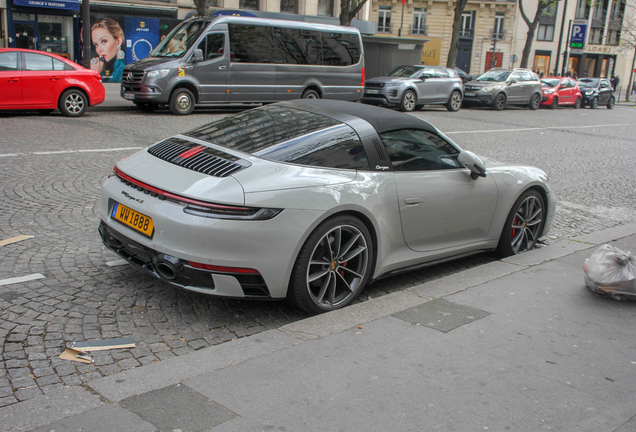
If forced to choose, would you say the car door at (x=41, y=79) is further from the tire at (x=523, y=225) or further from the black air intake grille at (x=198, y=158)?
the tire at (x=523, y=225)

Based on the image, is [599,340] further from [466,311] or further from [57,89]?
[57,89]

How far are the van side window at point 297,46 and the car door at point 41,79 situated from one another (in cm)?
613

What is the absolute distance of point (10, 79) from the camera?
12.4 metres

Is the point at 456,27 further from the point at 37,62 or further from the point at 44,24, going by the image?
the point at 37,62

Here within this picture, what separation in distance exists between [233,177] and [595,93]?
34246mm

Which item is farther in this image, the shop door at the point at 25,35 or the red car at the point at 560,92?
the red car at the point at 560,92

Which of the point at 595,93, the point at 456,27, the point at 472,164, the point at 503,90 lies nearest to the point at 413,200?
the point at 472,164

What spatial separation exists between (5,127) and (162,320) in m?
9.24

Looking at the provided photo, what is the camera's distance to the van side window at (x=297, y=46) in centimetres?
1698

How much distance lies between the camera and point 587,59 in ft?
206

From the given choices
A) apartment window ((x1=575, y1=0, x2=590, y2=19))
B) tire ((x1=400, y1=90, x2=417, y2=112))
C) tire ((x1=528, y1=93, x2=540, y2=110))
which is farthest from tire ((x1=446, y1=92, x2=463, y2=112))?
apartment window ((x1=575, y1=0, x2=590, y2=19))

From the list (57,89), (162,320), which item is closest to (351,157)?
(162,320)

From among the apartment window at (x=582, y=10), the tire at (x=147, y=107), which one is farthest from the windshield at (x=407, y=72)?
the apartment window at (x=582, y=10)

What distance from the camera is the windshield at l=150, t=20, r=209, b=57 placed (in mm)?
15484
